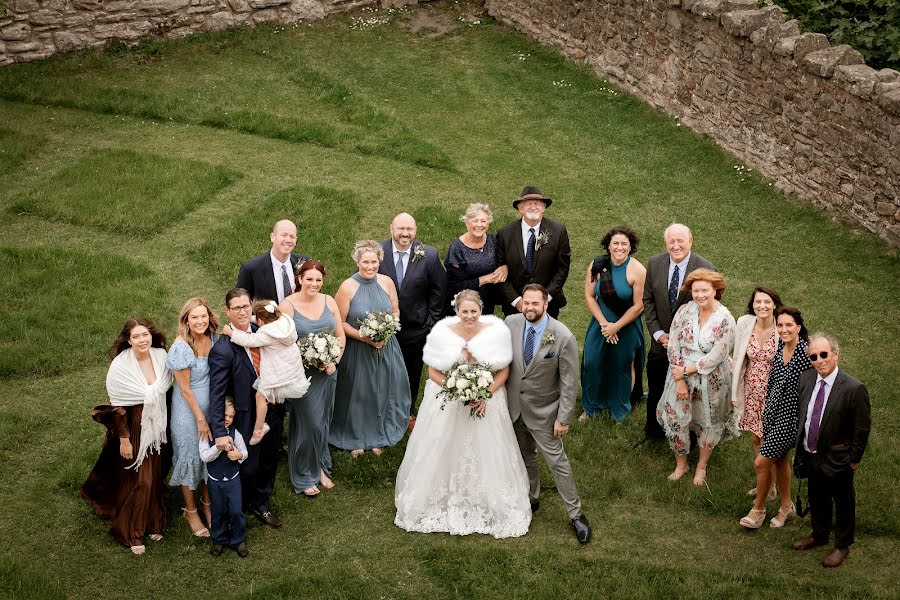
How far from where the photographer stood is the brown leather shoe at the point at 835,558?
757 centimetres

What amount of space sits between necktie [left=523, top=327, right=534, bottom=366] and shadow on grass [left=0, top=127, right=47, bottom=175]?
911cm

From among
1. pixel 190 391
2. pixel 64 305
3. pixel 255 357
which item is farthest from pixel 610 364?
pixel 64 305

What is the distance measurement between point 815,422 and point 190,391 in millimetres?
4525

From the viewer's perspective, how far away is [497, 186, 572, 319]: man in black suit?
9625 millimetres

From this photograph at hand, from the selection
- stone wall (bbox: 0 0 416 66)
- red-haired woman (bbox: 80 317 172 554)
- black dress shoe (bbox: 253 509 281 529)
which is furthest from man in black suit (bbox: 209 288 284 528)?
stone wall (bbox: 0 0 416 66)

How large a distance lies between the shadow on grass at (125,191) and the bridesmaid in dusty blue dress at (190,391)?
219 inches

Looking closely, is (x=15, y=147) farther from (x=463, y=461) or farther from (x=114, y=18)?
(x=463, y=461)

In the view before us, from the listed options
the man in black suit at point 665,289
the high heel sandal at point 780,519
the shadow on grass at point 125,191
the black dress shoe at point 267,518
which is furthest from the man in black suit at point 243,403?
the shadow on grass at point 125,191

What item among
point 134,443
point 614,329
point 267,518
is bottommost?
point 267,518

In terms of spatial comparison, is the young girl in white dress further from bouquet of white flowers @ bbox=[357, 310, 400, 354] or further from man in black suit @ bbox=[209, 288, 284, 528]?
bouquet of white flowers @ bbox=[357, 310, 400, 354]

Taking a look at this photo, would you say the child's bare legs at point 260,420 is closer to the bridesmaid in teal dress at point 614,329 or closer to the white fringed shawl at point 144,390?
the white fringed shawl at point 144,390

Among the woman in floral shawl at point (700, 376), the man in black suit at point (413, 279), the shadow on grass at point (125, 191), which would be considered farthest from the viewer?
the shadow on grass at point (125, 191)

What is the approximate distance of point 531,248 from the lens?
381 inches

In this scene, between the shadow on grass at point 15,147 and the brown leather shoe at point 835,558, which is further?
the shadow on grass at point 15,147
